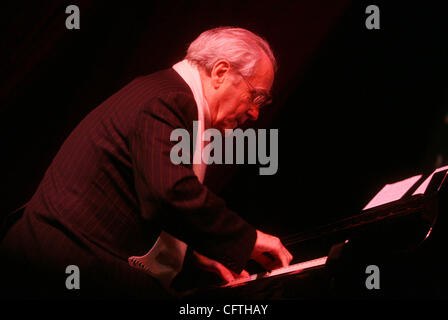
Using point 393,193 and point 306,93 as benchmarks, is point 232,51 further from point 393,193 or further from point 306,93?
point 306,93

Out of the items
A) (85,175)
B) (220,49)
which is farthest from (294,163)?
(85,175)

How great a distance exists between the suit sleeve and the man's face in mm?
357

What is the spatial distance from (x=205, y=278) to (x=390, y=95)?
1.31m

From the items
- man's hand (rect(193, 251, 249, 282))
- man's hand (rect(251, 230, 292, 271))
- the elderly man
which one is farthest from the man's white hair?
man's hand (rect(193, 251, 249, 282))

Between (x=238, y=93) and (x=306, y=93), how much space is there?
89cm

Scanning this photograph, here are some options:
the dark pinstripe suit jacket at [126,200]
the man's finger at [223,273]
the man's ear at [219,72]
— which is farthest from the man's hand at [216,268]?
the man's ear at [219,72]

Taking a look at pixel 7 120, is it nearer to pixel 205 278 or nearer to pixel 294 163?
pixel 205 278

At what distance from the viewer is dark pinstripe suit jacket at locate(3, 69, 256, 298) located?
1301mm

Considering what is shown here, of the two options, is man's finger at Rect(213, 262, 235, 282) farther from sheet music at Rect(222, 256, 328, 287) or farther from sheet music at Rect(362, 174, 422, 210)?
sheet music at Rect(362, 174, 422, 210)

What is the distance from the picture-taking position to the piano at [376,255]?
1235 millimetres

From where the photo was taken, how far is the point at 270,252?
1463 mm

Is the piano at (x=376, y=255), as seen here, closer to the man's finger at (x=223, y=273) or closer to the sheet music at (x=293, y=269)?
the sheet music at (x=293, y=269)

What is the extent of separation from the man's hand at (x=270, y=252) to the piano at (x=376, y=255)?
0.06 m

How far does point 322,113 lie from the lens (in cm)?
248
